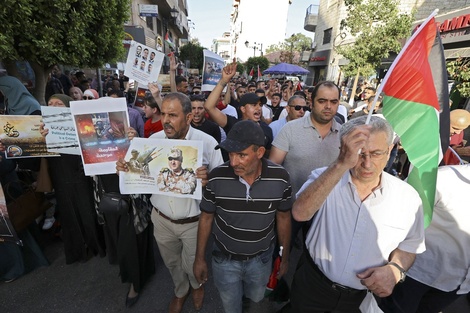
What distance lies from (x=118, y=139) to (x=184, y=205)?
0.86 m

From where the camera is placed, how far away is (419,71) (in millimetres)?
1509

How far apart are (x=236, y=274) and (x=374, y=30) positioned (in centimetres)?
1302

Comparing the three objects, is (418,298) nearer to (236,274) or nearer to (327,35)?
(236,274)

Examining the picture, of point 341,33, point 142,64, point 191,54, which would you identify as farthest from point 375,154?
point 191,54

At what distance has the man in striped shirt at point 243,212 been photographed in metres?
1.79

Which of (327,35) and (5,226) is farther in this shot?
(327,35)

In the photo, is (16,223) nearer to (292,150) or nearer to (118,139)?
(118,139)

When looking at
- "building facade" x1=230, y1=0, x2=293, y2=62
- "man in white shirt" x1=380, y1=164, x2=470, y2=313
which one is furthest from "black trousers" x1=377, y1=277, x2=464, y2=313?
"building facade" x1=230, y1=0, x2=293, y2=62

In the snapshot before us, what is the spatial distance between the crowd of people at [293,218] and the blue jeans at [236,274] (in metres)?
0.01

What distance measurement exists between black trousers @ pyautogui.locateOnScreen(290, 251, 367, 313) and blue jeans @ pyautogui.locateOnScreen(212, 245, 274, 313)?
327 mm

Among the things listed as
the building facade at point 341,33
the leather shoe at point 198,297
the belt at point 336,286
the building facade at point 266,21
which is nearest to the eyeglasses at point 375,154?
the belt at point 336,286

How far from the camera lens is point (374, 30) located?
36.8 feet

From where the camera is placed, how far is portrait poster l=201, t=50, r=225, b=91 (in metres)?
4.43

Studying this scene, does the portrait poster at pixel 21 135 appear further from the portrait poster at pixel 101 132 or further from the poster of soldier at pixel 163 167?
the poster of soldier at pixel 163 167
